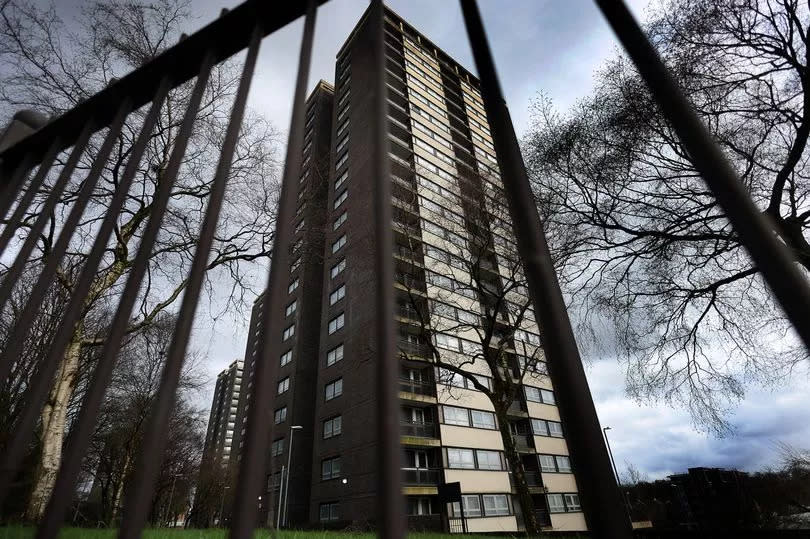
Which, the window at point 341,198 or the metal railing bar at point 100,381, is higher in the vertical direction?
the window at point 341,198

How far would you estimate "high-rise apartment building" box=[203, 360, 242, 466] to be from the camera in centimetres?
10731

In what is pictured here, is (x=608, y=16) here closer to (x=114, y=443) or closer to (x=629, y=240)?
(x=629, y=240)

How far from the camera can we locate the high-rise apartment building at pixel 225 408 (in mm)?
107312

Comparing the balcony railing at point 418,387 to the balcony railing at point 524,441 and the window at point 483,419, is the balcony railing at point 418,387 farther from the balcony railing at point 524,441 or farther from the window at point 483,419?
the balcony railing at point 524,441

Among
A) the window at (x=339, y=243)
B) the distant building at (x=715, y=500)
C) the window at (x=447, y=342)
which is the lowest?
the distant building at (x=715, y=500)

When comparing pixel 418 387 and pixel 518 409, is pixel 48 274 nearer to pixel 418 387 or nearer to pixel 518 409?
pixel 418 387

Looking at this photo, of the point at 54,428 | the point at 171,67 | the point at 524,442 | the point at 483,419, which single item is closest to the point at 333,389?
the point at 483,419

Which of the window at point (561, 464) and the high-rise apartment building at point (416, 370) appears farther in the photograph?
the window at point (561, 464)

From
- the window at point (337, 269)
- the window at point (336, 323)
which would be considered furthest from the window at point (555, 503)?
the window at point (337, 269)

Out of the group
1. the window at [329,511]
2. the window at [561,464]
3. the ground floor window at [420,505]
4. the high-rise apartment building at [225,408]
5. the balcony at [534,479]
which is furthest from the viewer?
the high-rise apartment building at [225,408]

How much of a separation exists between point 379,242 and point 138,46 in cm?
1100

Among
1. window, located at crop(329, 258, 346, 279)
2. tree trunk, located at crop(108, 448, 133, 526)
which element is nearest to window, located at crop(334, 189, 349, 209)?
window, located at crop(329, 258, 346, 279)

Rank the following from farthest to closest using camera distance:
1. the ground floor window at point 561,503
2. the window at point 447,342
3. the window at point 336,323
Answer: the window at point 336,323 < the window at point 447,342 < the ground floor window at point 561,503

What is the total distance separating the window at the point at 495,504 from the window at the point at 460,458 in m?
2.30
